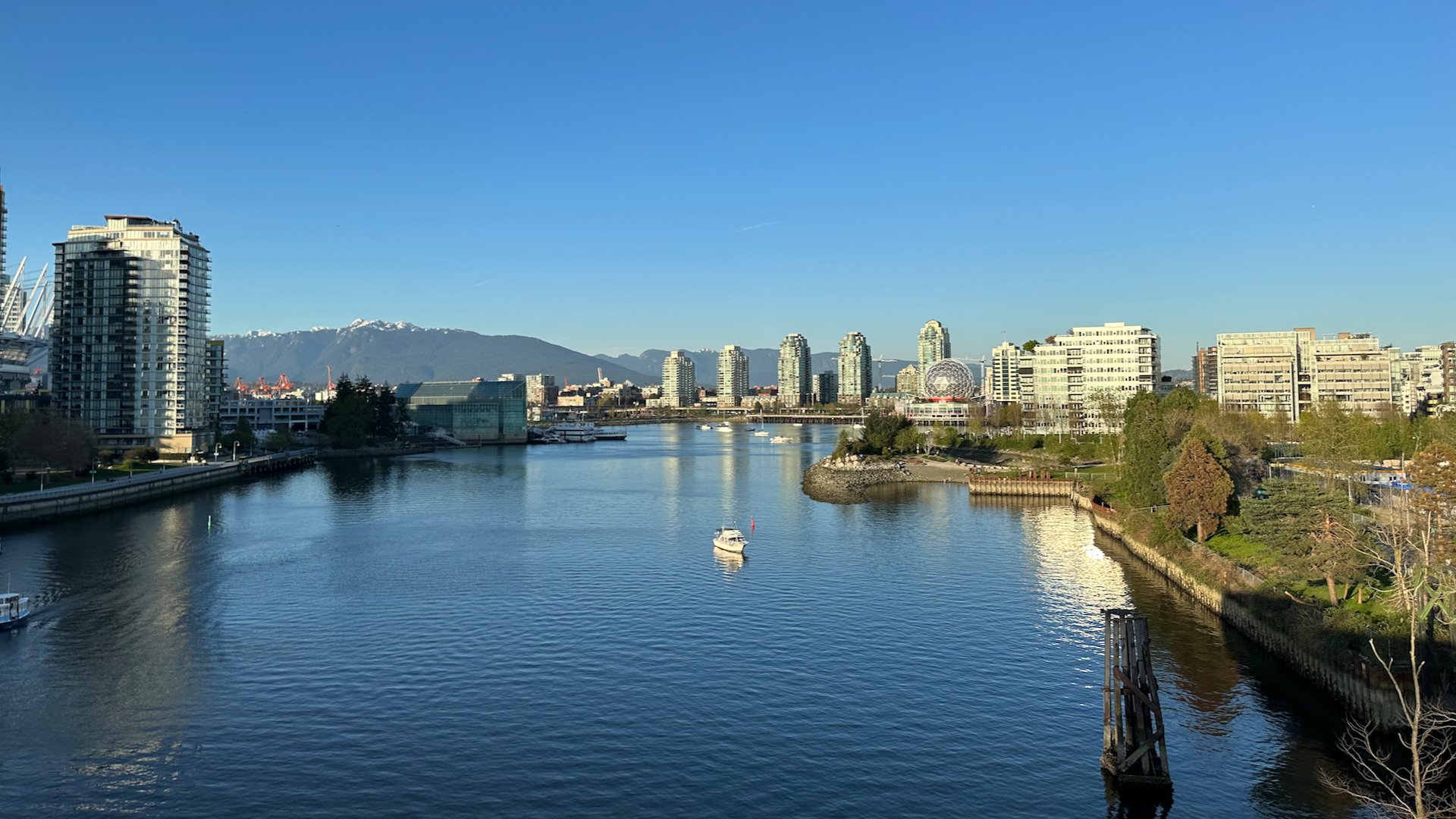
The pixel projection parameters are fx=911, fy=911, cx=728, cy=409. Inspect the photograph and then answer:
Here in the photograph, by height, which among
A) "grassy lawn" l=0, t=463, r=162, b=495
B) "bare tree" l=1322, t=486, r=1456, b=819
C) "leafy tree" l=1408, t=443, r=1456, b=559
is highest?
"leafy tree" l=1408, t=443, r=1456, b=559

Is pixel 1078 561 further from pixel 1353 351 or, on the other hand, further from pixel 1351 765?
pixel 1353 351

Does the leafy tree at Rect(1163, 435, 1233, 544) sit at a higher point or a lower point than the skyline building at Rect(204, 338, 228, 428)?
lower

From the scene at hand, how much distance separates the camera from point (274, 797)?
64.8ft

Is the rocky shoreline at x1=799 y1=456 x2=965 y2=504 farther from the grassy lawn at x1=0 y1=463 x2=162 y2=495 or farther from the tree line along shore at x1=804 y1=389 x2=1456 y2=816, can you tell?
the grassy lawn at x1=0 y1=463 x2=162 y2=495

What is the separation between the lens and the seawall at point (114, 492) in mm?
59281

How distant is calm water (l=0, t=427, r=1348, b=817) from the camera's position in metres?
20.3

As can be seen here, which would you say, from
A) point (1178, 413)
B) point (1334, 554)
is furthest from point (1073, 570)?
point (1178, 413)

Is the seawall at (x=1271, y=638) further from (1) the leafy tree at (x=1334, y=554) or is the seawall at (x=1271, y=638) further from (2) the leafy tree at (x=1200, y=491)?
(1) the leafy tree at (x=1334, y=554)

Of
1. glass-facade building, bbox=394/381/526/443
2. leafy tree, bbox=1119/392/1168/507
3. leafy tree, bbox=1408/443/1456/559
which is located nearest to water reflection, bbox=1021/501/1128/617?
leafy tree, bbox=1119/392/1168/507

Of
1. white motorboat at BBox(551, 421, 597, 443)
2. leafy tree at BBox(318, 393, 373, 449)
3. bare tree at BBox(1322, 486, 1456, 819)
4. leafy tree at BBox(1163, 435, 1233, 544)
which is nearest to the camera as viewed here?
bare tree at BBox(1322, 486, 1456, 819)

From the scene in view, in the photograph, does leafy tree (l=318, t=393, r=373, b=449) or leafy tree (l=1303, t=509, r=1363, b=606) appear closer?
leafy tree (l=1303, t=509, r=1363, b=606)

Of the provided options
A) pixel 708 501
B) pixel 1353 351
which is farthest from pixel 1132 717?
pixel 1353 351

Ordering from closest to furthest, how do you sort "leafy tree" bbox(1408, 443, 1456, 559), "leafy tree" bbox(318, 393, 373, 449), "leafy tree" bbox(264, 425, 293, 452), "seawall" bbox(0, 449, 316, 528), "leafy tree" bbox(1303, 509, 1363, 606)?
"leafy tree" bbox(1408, 443, 1456, 559) < "leafy tree" bbox(1303, 509, 1363, 606) < "seawall" bbox(0, 449, 316, 528) < "leafy tree" bbox(264, 425, 293, 452) < "leafy tree" bbox(318, 393, 373, 449)

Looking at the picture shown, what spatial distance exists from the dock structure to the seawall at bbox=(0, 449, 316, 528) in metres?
64.6
